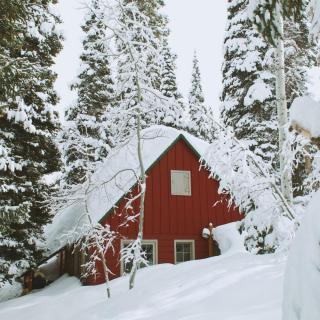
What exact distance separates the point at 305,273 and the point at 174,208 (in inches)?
619

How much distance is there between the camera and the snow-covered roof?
2.49m

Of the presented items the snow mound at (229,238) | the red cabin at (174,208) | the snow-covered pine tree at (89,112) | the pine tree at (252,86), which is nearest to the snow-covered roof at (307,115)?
the snow mound at (229,238)

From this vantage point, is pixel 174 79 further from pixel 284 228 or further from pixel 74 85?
pixel 284 228

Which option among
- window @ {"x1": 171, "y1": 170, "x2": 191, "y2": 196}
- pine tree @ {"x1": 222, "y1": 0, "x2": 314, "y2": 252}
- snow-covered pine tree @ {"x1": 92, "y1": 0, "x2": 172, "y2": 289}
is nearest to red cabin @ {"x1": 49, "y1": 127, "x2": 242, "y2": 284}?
window @ {"x1": 171, "y1": 170, "x2": 191, "y2": 196}

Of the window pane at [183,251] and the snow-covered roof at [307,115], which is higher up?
the snow-covered roof at [307,115]

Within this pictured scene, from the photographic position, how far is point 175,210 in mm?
18141

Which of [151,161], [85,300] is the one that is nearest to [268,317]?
[85,300]

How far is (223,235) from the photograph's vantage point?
17.1m

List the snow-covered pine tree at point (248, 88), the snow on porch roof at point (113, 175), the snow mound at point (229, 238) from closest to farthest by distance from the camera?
the snow mound at point (229, 238) < the snow on porch roof at point (113, 175) < the snow-covered pine tree at point (248, 88)

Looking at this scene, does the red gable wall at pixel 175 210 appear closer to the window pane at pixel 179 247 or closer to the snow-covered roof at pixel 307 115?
the window pane at pixel 179 247

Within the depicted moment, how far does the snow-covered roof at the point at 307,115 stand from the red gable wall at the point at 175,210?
48.3 ft

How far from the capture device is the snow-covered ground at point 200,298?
674 cm

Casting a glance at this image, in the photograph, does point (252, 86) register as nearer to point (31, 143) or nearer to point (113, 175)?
point (113, 175)

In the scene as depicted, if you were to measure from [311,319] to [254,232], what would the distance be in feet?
27.2
